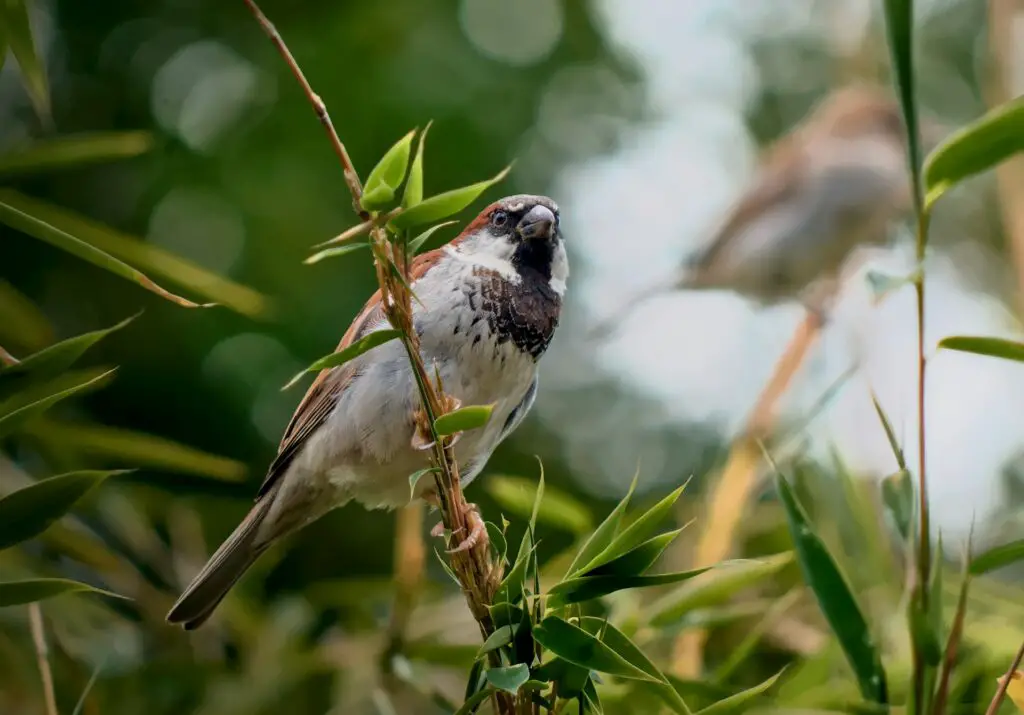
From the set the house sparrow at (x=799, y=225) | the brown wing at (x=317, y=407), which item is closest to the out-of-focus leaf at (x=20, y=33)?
the brown wing at (x=317, y=407)

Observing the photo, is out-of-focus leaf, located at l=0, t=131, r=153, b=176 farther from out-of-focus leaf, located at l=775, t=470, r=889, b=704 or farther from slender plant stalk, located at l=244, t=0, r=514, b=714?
out-of-focus leaf, located at l=775, t=470, r=889, b=704

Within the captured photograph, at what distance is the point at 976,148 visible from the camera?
637 mm

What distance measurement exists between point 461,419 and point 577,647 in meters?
0.17

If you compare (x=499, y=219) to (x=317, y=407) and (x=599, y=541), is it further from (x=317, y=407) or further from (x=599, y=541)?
(x=599, y=541)

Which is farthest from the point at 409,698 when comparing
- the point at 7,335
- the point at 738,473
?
the point at 7,335

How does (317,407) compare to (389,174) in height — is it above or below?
below

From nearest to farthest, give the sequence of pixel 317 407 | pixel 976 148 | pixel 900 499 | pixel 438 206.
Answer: pixel 438 206 → pixel 976 148 → pixel 900 499 → pixel 317 407

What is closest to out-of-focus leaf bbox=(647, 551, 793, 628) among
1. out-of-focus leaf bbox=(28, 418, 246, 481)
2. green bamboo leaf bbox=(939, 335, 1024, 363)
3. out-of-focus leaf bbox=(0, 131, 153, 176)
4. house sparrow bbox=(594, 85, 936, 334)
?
green bamboo leaf bbox=(939, 335, 1024, 363)

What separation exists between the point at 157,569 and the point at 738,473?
2.69ft

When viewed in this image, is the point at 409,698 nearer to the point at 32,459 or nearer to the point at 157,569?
the point at 157,569

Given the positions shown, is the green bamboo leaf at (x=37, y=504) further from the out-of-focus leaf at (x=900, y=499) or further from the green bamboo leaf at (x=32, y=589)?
the out-of-focus leaf at (x=900, y=499)

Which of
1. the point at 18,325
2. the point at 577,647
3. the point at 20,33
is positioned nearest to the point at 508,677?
the point at 577,647

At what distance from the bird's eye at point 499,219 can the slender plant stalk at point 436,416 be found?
0.32m

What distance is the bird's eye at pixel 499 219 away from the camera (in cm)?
94
